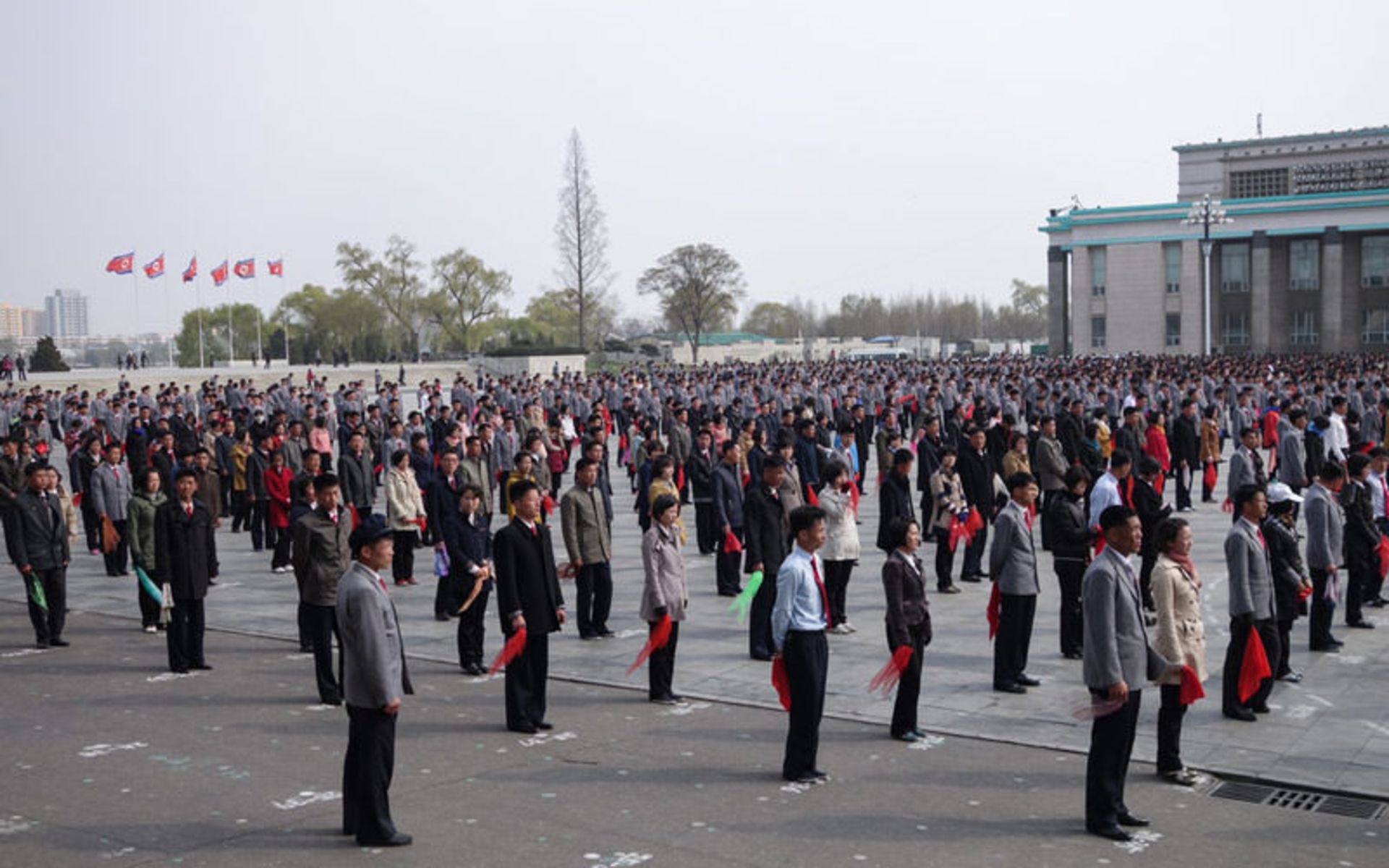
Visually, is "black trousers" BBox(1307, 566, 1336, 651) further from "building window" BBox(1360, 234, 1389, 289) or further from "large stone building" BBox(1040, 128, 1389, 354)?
"building window" BBox(1360, 234, 1389, 289)

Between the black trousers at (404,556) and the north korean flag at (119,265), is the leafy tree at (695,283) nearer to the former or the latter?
the north korean flag at (119,265)

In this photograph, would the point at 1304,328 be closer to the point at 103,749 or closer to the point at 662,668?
the point at 662,668

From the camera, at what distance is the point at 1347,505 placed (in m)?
11.4

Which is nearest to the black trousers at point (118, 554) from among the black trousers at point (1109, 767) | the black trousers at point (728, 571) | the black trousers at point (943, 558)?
the black trousers at point (728, 571)

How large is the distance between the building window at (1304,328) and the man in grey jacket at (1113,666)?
7156 cm

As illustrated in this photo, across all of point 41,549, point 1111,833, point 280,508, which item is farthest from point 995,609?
point 280,508

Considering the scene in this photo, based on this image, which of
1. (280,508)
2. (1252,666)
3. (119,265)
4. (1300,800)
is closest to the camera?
(1300,800)

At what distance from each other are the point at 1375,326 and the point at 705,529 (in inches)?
2562

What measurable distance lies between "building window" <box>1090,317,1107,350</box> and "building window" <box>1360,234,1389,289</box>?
45.6 feet

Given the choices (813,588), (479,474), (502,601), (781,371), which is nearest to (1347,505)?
(813,588)

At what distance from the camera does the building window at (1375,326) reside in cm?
6938

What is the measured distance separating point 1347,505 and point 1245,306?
6727cm

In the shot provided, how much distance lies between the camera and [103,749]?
8.66 m

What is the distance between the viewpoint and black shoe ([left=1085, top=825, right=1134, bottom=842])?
21.8ft
